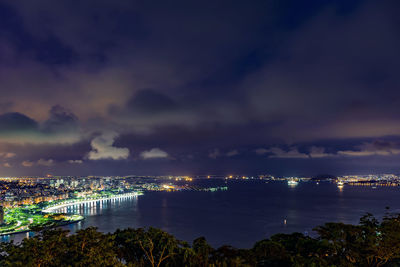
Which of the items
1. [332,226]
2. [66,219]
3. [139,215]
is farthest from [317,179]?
[332,226]

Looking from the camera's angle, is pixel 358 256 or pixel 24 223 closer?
pixel 358 256

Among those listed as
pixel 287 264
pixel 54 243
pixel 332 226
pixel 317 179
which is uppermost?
pixel 54 243

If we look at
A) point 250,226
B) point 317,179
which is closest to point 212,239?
point 250,226

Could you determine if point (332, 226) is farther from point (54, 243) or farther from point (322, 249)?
point (54, 243)

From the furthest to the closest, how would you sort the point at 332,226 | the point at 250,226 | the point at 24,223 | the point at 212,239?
the point at 24,223
the point at 250,226
the point at 212,239
the point at 332,226

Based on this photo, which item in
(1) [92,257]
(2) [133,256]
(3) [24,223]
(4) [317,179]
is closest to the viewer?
(1) [92,257]

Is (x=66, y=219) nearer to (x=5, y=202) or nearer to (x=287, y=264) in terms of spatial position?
(x=5, y=202)

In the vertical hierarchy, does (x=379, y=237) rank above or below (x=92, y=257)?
below
